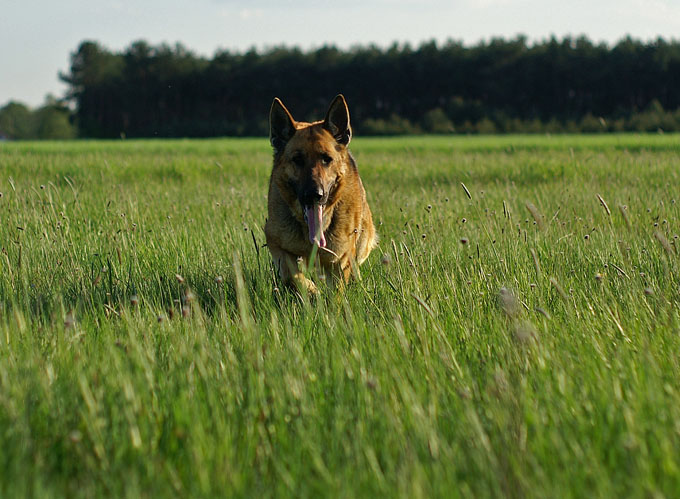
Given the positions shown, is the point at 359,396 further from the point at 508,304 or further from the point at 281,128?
the point at 281,128

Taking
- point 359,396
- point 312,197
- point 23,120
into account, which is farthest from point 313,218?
point 23,120

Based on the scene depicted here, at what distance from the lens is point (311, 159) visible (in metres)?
4.56

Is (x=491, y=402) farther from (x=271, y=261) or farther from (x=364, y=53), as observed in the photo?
(x=364, y=53)

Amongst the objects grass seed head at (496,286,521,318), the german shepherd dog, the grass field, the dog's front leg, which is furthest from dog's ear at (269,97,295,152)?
grass seed head at (496,286,521,318)

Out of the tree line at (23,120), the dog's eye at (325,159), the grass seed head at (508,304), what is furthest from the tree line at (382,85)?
the grass seed head at (508,304)

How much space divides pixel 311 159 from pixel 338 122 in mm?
555

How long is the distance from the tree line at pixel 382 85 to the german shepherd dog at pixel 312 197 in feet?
167

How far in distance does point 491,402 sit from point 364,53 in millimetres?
78731

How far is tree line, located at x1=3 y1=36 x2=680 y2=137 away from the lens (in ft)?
202

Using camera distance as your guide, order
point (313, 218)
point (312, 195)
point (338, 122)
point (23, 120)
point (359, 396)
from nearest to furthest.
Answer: point (359, 396), point (312, 195), point (313, 218), point (338, 122), point (23, 120)

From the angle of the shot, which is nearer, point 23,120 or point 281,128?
point 281,128

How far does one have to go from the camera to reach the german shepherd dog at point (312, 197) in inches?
177

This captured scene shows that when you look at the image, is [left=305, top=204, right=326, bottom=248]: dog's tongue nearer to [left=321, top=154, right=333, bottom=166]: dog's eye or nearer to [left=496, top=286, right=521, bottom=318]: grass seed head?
[left=321, top=154, right=333, bottom=166]: dog's eye

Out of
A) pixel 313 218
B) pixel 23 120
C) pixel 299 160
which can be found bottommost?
pixel 313 218
